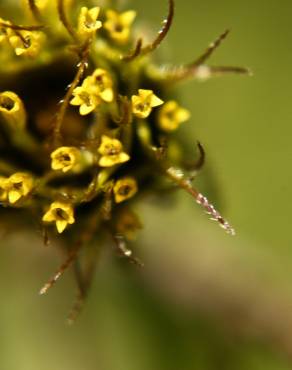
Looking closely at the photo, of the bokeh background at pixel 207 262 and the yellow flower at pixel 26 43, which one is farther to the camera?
the bokeh background at pixel 207 262

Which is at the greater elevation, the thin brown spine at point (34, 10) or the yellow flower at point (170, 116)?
the thin brown spine at point (34, 10)

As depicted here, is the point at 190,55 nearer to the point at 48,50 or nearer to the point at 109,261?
the point at 109,261

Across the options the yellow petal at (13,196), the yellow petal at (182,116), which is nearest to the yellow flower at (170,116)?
the yellow petal at (182,116)

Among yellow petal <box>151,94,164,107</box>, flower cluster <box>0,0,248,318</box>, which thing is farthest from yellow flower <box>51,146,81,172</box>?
yellow petal <box>151,94,164,107</box>

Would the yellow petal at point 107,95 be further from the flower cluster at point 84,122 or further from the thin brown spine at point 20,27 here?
the thin brown spine at point 20,27

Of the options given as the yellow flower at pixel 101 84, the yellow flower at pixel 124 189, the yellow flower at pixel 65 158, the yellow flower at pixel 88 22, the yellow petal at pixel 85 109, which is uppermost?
the yellow flower at pixel 88 22

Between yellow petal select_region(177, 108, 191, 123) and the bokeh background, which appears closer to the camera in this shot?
yellow petal select_region(177, 108, 191, 123)

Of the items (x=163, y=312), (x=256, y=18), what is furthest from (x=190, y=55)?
(x=163, y=312)

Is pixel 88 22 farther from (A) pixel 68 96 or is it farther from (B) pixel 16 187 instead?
(B) pixel 16 187

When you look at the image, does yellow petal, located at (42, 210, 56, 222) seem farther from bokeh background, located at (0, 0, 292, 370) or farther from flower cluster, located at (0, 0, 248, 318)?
bokeh background, located at (0, 0, 292, 370)
